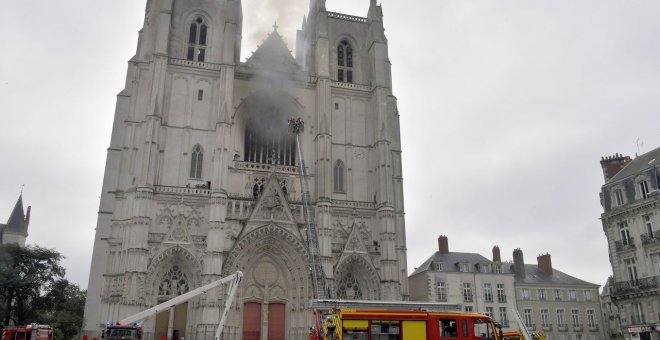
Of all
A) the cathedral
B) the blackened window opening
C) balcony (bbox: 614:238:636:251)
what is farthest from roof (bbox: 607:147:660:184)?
the blackened window opening

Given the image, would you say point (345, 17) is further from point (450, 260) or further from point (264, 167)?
point (450, 260)

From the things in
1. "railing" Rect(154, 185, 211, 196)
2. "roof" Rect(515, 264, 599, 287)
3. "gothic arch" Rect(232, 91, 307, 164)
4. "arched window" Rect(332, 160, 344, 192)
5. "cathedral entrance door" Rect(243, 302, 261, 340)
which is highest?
"gothic arch" Rect(232, 91, 307, 164)

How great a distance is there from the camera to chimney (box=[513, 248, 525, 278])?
44.3m

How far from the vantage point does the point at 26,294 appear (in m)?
33.4

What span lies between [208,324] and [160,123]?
1151 centimetres

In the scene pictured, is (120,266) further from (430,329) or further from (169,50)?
(430,329)

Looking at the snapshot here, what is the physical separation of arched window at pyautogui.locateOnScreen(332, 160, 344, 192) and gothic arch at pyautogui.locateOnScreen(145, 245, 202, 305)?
31.9ft

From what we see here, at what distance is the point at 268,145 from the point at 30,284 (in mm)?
17015

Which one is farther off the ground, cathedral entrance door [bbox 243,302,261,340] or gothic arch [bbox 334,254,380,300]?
gothic arch [bbox 334,254,380,300]

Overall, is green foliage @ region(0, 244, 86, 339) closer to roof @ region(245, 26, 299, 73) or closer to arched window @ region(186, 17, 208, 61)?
arched window @ region(186, 17, 208, 61)

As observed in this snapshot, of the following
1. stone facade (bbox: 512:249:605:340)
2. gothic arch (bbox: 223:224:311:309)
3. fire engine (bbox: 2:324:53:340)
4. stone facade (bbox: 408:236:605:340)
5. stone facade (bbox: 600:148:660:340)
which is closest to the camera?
fire engine (bbox: 2:324:53:340)

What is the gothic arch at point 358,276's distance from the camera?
30.3 metres

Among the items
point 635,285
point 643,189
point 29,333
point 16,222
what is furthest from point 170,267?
point 16,222

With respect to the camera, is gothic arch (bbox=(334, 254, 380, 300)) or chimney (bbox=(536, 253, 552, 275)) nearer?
gothic arch (bbox=(334, 254, 380, 300))
